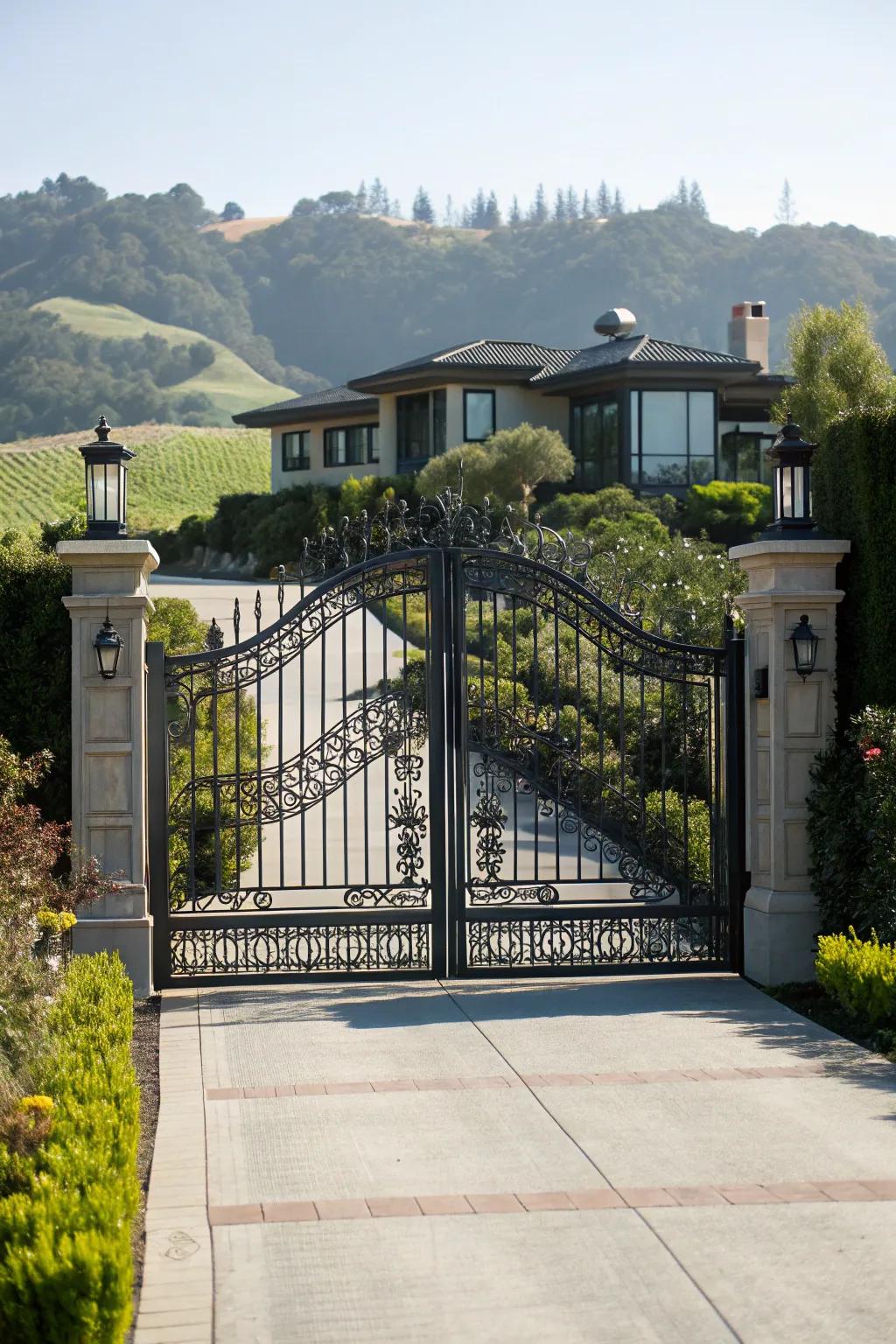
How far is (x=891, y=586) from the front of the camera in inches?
339

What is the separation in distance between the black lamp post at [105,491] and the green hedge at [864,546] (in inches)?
169

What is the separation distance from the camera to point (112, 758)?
8609 millimetres

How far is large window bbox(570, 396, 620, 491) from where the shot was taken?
1502 inches

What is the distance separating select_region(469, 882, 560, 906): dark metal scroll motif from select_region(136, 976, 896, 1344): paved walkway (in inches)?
30.5

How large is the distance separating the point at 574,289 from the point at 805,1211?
153045mm

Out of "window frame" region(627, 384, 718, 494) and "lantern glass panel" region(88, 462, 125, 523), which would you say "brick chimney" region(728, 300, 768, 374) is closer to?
"window frame" region(627, 384, 718, 494)

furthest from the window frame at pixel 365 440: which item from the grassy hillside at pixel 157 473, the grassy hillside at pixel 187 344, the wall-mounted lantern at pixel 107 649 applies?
the grassy hillside at pixel 187 344

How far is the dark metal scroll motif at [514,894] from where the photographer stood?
905 centimetres

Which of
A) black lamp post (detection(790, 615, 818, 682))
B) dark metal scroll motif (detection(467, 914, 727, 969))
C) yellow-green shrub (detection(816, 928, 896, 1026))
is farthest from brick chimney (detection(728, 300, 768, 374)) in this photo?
yellow-green shrub (detection(816, 928, 896, 1026))

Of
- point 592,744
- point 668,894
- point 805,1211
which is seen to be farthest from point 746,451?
point 805,1211

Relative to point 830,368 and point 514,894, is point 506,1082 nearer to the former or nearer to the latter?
point 514,894

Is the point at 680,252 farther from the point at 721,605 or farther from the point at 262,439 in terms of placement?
the point at 721,605

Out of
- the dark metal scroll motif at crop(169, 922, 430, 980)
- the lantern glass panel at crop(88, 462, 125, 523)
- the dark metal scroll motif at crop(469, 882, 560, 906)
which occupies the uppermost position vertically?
the lantern glass panel at crop(88, 462, 125, 523)

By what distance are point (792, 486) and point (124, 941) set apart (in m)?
4.84
